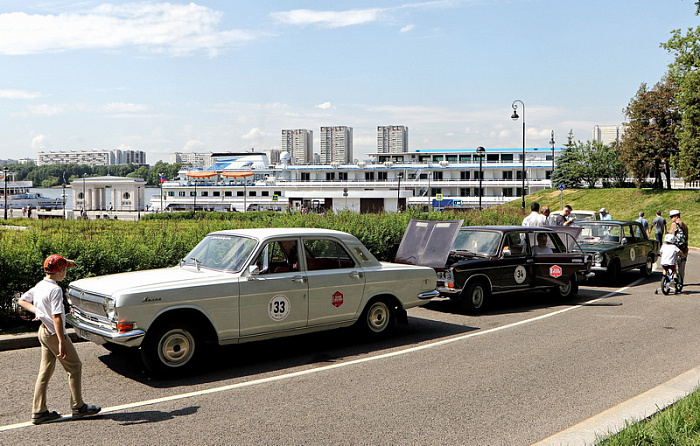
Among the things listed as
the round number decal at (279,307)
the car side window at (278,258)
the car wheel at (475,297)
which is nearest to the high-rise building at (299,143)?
the car wheel at (475,297)

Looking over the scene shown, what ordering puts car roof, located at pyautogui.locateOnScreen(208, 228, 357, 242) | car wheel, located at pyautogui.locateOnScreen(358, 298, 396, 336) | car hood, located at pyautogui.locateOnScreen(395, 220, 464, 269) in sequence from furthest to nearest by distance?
1. car hood, located at pyautogui.locateOnScreen(395, 220, 464, 269)
2. car wheel, located at pyautogui.locateOnScreen(358, 298, 396, 336)
3. car roof, located at pyautogui.locateOnScreen(208, 228, 357, 242)

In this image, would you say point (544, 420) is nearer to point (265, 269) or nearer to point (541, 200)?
point (265, 269)

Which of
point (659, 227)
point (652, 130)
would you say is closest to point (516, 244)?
point (659, 227)

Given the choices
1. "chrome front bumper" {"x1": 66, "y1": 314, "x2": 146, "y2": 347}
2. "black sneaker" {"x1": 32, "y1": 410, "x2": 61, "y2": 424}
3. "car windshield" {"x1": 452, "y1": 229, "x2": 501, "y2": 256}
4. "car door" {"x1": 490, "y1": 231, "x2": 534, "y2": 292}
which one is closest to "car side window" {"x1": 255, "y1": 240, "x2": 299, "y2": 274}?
"chrome front bumper" {"x1": 66, "y1": 314, "x2": 146, "y2": 347}

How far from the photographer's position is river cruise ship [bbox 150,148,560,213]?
75500 millimetres

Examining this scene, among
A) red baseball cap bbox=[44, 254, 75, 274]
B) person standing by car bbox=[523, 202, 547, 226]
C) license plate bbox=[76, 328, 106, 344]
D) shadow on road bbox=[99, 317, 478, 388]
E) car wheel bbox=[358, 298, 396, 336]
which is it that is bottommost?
shadow on road bbox=[99, 317, 478, 388]

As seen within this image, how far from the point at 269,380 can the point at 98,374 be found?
2082mm

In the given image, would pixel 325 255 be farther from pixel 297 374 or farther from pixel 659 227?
pixel 659 227

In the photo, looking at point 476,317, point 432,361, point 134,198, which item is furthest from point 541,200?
point 134,198

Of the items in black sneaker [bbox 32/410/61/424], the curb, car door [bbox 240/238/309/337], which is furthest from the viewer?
the curb

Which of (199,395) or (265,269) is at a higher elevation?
(265,269)

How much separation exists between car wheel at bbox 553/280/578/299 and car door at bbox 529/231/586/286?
0.63ft

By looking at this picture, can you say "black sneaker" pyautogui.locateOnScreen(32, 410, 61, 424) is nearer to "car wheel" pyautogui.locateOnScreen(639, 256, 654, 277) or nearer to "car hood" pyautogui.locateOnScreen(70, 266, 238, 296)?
"car hood" pyautogui.locateOnScreen(70, 266, 238, 296)

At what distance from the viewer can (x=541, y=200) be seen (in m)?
61.4
